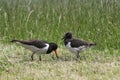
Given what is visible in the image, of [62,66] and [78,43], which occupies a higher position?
[78,43]

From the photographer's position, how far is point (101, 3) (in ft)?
42.5

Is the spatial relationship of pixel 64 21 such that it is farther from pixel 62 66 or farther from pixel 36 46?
pixel 62 66

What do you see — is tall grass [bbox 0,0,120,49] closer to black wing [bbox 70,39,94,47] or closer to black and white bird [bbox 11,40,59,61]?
black wing [bbox 70,39,94,47]

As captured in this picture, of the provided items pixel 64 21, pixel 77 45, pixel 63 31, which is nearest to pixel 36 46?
pixel 77 45

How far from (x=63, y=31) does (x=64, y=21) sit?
0.52 m

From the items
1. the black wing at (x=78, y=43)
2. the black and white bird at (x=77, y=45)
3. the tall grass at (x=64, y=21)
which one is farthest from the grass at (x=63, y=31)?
the black wing at (x=78, y=43)

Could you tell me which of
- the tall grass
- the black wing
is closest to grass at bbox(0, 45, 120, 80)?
the black wing

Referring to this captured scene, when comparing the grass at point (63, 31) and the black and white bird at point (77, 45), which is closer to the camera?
the grass at point (63, 31)

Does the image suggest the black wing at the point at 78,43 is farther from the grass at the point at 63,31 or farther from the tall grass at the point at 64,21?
the tall grass at the point at 64,21

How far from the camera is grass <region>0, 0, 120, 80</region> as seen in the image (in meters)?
8.87

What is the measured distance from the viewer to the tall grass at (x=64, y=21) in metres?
12.0

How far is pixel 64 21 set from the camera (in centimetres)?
1279

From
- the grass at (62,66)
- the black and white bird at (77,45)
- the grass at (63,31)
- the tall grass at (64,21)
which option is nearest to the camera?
the grass at (62,66)

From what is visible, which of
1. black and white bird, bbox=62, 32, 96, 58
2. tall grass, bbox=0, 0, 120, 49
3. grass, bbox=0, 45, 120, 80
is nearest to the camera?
grass, bbox=0, 45, 120, 80
